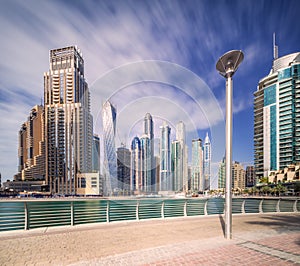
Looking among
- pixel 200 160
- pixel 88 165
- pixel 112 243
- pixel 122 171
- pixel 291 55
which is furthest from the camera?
pixel 88 165

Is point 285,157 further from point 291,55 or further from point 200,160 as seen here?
point 200,160

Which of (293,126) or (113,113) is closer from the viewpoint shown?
(113,113)

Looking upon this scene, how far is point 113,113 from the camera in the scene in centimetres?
1819

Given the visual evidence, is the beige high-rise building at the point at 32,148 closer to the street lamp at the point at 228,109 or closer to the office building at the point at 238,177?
the street lamp at the point at 228,109

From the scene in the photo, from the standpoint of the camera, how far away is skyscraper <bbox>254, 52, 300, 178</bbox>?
274 feet

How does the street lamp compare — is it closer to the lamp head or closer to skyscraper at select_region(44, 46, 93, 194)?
the lamp head

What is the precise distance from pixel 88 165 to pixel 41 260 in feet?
358

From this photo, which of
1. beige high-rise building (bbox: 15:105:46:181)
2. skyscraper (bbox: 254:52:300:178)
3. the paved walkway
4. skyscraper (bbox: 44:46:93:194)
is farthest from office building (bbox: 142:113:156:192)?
beige high-rise building (bbox: 15:105:46:181)

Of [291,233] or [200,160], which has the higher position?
[200,160]

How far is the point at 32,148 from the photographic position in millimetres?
141250

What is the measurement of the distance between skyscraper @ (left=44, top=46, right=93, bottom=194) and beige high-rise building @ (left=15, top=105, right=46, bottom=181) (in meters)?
11.3

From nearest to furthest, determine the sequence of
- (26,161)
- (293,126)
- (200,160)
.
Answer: (200,160) < (293,126) < (26,161)

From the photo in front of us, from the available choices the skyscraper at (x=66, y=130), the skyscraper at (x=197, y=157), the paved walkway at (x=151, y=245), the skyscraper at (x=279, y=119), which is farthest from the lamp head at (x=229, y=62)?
the skyscraper at (x=66, y=130)

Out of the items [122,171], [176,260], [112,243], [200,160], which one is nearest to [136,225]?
[112,243]
